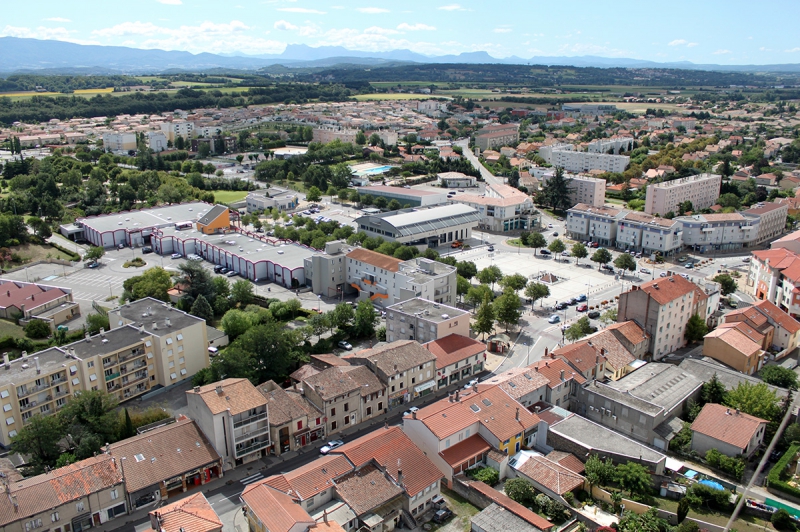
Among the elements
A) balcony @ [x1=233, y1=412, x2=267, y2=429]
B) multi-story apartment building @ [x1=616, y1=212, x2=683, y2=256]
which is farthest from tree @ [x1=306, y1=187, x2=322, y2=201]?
balcony @ [x1=233, y1=412, x2=267, y2=429]

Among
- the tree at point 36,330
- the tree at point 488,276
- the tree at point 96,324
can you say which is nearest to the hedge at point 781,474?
the tree at point 488,276

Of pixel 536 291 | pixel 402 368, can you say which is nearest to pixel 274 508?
pixel 402 368

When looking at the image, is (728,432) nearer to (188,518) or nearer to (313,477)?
(313,477)

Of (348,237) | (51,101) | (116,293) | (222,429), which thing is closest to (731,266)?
(348,237)

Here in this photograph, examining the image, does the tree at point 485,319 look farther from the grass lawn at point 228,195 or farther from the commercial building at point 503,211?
the grass lawn at point 228,195

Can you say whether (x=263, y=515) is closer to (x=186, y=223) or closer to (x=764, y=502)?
(x=764, y=502)

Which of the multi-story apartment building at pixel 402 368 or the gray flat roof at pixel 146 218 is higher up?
the gray flat roof at pixel 146 218
